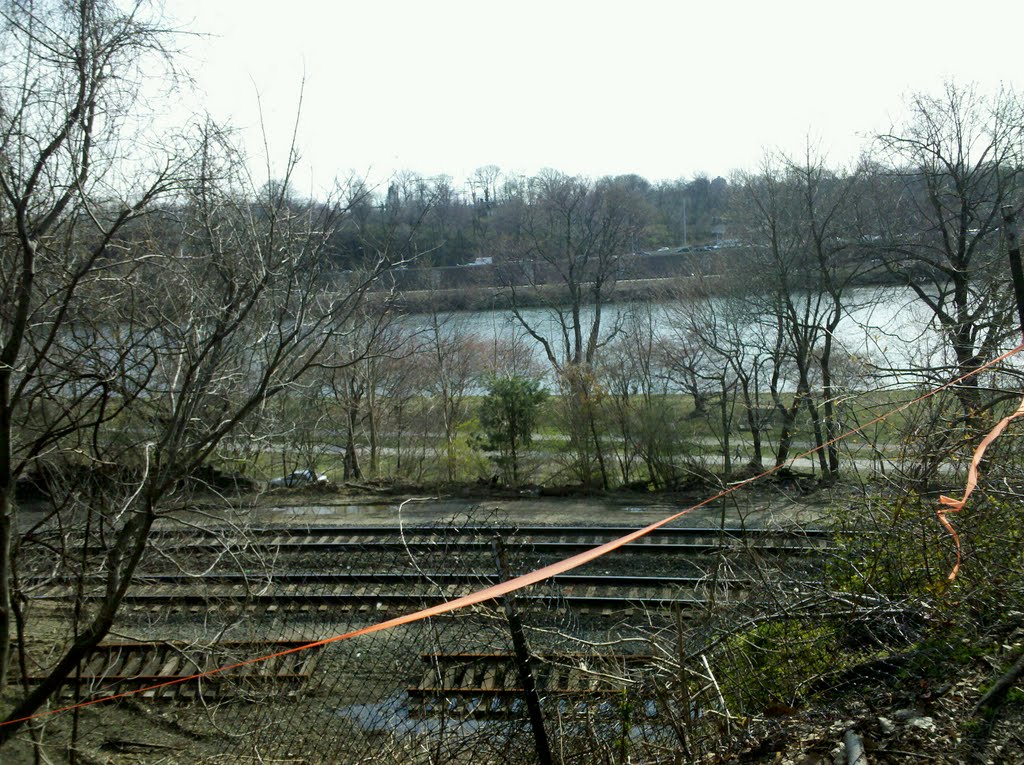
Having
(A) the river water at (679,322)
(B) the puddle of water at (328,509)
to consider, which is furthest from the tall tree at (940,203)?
(B) the puddle of water at (328,509)

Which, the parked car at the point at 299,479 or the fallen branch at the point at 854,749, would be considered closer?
the fallen branch at the point at 854,749

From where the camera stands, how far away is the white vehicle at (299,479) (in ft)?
64.3

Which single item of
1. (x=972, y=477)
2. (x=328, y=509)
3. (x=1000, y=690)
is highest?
(x=972, y=477)

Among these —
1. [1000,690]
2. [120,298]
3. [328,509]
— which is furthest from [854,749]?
[328,509]

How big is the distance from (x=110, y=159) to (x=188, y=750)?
5440 mm

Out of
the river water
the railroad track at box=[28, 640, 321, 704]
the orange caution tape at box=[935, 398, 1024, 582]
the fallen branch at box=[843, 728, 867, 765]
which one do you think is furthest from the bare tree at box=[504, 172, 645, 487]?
the fallen branch at box=[843, 728, 867, 765]

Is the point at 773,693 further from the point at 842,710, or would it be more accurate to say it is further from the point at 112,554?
the point at 112,554

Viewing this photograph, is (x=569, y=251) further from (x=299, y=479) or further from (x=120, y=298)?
(x=120, y=298)

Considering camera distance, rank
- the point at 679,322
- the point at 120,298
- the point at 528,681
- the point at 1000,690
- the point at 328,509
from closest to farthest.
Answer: the point at 1000,690
the point at 528,681
the point at 120,298
the point at 328,509
the point at 679,322

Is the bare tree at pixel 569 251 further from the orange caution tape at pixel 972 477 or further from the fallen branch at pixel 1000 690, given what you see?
the fallen branch at pixel 1000 690

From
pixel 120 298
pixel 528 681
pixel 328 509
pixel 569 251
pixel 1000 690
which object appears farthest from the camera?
pixel 569 251

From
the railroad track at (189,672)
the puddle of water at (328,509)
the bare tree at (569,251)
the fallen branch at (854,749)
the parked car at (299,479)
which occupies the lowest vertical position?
the puddle of water at (328,509)

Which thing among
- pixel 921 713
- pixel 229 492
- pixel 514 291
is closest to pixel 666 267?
pixel 514 291

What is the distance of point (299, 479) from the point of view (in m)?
20.0
